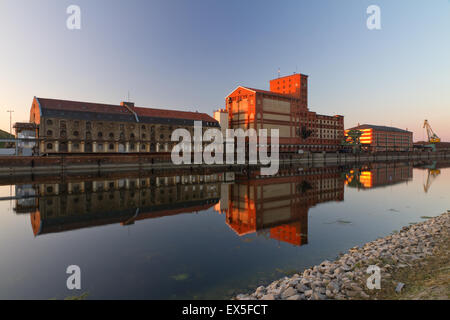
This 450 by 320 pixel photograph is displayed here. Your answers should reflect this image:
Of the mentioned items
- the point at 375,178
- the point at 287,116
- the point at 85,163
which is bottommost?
the point at 375,178

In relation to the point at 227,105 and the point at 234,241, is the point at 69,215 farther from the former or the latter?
the point at 227,105

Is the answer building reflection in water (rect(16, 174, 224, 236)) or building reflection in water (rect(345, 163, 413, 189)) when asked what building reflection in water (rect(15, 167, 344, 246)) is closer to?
building reflection in water (rect(16, 174, 224, 236))

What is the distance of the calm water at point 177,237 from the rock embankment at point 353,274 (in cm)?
125

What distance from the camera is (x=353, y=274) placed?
7031 mm

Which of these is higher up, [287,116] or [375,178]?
[287,116]

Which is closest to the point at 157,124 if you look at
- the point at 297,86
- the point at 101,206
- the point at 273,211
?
the point at 101,206

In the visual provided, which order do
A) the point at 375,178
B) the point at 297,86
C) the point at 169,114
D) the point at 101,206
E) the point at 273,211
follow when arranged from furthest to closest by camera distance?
1. the point at 297,86
2. the point at 169,114
3. the point at 375,178
4. the point at 101,206
5. the point at 273,211

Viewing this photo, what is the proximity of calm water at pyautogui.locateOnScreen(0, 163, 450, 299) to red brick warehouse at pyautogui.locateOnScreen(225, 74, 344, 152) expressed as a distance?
69.7 metres

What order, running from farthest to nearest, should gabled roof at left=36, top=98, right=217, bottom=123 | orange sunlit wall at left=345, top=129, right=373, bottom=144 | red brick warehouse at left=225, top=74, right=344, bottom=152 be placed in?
1. orange sunlit wall at left=345, top=129, right=373, bottom=144
2. red brick warehouse at left=225, top=74, right=344, bottom=152
3. gabled roof at left=36, top=98, right=217, bottom=123

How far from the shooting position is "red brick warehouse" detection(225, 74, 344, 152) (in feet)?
297

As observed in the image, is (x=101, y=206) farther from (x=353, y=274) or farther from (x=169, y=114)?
(x=169, y=114)

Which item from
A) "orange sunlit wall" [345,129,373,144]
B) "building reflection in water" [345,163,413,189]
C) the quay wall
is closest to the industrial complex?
the quay wall

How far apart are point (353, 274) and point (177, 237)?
8.68 metres
